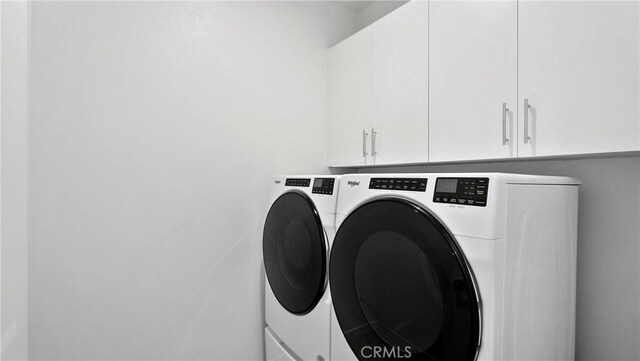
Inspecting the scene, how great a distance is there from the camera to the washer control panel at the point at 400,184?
1.07 meters

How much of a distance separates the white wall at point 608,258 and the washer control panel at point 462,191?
1.96ft

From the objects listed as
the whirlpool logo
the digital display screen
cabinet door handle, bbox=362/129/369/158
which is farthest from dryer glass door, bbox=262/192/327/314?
the digital display screen

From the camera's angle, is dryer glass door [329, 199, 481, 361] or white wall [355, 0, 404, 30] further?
white wall [355, 0, 404, 30]

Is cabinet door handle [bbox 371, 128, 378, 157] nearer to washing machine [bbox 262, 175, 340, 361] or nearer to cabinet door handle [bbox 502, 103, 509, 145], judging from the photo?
washing machine [bbox 262, 175, 340, 361]

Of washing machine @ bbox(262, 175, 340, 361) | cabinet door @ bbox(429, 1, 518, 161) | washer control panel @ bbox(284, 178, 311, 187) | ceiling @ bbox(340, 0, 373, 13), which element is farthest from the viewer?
ceiling @ bbox(340, 0, 373, 13)

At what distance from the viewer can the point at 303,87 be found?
2.11 metres

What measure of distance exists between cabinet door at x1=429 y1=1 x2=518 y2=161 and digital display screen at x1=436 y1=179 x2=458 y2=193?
13.4 inches

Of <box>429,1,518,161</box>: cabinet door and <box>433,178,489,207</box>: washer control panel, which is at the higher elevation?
<box>429,1,518,161</box>: cabinet door

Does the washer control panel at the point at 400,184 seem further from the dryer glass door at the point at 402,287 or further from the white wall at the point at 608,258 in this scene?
the white wall at the point at 608,258

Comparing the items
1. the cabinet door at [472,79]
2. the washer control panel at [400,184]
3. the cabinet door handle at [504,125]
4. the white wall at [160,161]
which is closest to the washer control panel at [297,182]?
the white wall at [160,161]

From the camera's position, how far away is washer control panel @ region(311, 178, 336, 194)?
1453 mm

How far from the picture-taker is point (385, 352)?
1123mm

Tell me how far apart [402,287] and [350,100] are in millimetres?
1177

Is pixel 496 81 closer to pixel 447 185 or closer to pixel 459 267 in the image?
pixel 447 185
